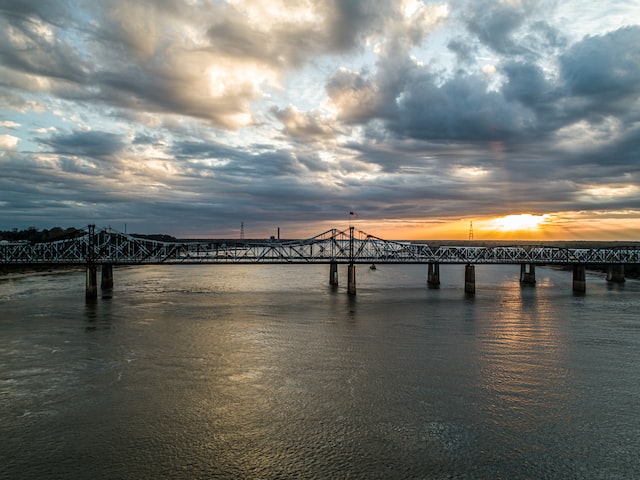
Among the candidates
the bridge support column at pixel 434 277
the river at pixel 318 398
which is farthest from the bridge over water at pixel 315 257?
the river at pixel 318 398

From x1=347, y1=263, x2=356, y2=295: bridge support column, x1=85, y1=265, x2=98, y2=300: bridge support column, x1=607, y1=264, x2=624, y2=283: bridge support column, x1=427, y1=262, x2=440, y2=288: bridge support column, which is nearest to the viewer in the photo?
x1=85, y1=265, x2=98, y2=300: bridge support column

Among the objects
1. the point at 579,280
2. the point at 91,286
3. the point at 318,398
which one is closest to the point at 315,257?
the point at 91,286

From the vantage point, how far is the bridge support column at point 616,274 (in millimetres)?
115000

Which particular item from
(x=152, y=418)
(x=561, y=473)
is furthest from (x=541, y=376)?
(x=152, y=418)

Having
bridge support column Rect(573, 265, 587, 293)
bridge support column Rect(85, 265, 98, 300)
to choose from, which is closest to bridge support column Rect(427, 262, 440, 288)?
bridge support column Rect(573, 265, 587, 293)

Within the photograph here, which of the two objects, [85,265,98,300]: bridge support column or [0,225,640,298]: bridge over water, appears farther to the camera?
[0,225,640,298]: bridge over water

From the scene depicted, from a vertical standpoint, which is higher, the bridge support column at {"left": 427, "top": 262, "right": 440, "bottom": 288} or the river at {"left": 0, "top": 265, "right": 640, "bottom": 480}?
the bridge support column at {"left": 427, "top": 262, "right": 440, "bottom": 288}

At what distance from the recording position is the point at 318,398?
28797 mm

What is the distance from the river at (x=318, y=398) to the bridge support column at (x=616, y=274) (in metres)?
65.8

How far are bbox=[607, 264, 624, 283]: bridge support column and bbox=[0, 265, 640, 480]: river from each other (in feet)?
216

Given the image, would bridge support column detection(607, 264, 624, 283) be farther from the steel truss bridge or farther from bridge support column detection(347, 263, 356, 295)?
bridge support column detection(347, 263, 356, 295)

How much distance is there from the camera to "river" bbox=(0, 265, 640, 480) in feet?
68.8

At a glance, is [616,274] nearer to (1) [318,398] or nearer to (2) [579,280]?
(2) [579,280]

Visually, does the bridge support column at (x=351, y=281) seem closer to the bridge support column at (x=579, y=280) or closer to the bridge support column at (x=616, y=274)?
the bridge support column at (x=579, y=280)
